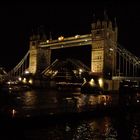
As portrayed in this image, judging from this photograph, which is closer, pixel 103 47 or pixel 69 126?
pixel 69 126

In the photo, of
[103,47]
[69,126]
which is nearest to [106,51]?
[103,47]

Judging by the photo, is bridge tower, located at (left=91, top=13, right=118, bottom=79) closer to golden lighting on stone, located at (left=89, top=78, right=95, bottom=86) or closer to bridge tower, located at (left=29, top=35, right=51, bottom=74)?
golden lighting on stone, located at (left=89, top=78, right=95, bottom=86)

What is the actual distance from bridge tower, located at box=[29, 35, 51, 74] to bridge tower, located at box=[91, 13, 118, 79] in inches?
876

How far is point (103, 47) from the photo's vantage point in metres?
60.6

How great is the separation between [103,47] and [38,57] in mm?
26166

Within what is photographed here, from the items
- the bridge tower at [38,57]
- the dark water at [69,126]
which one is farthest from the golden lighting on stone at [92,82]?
the dark water at [69,126]

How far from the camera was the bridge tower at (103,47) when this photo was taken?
60344mm

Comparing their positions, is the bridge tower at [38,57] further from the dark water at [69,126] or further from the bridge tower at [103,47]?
the dark water at [69,126]

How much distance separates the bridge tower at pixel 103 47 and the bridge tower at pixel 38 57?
22258 millimetres

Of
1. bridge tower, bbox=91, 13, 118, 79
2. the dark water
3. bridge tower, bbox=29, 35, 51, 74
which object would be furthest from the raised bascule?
the dark water

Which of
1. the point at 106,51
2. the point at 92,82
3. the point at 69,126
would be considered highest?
the point at 106,51

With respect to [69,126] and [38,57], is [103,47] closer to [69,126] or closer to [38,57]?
[38,57]

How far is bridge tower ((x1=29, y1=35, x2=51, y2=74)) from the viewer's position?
81.9 metres

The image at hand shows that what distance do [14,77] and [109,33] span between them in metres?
35.0
